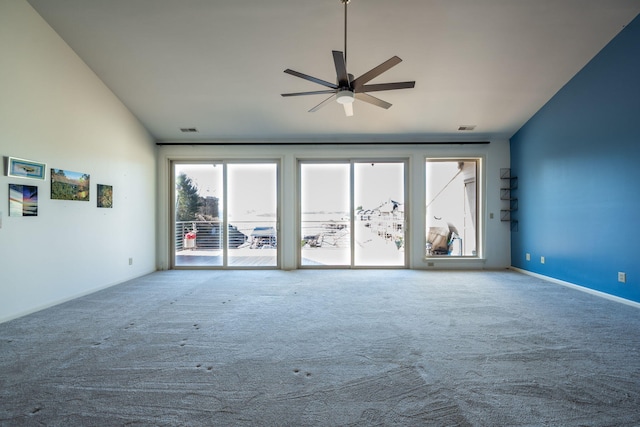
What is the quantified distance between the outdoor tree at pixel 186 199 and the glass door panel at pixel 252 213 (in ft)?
2.35

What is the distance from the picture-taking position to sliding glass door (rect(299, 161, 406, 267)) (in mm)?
6289

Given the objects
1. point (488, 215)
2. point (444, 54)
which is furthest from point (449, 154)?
point (444, 54)

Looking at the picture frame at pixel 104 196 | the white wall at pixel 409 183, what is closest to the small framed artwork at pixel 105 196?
the picture frame at pixel 104 196

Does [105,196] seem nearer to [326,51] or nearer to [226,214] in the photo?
[226,214]

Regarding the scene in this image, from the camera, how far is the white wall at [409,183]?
6.08 metres

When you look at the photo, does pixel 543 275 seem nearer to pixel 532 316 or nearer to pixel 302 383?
pixel 532 316

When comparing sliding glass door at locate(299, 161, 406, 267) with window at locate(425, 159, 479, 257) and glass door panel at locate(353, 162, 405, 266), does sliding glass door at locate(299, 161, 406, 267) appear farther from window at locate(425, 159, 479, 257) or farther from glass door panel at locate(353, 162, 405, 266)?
window at locate(425, 159, 479, 257)

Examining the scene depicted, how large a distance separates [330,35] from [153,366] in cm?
404

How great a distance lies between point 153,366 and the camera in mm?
2229

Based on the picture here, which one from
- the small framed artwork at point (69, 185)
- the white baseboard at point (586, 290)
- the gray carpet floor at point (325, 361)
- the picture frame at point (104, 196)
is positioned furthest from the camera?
the picture frame at point (104, 196)

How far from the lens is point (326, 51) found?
4051 millimetres

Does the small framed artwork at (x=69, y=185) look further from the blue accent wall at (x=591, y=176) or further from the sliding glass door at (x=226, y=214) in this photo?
the blue accent wall at (x=591, y=176)

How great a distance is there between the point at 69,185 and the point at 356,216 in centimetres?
477

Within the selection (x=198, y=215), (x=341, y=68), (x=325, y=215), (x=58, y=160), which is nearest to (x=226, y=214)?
(x=198, y=215)
